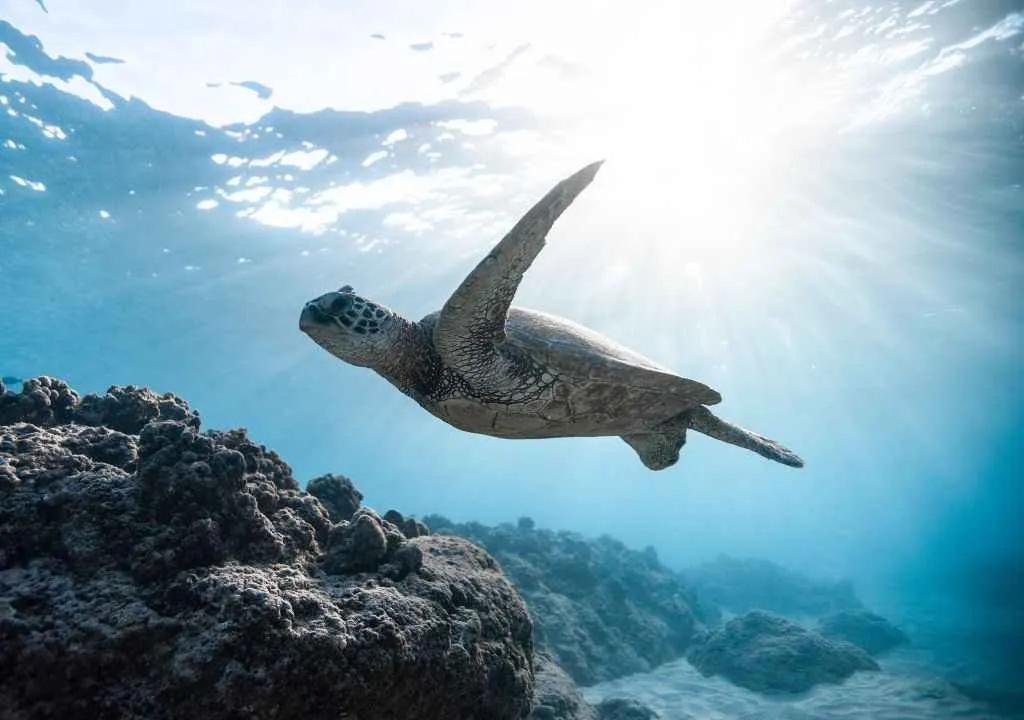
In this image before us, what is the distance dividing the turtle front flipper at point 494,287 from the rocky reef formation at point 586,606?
727 centimetres

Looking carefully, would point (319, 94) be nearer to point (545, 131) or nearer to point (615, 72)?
point (545, 131)

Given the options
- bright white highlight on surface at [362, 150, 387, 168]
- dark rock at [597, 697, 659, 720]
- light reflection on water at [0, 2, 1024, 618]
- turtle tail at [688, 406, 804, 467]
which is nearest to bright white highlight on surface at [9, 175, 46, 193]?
light reflection on water at [0, 2, 1024, 618]

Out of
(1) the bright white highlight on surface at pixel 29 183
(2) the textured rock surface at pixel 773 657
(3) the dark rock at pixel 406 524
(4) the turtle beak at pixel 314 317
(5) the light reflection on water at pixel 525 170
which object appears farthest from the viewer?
(1) the bright white highlight on surface at pixel 29 183

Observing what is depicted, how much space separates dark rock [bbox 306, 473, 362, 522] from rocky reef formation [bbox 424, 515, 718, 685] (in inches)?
208

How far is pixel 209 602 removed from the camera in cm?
221

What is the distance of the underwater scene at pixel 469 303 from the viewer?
2393mm

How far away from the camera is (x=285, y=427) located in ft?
211

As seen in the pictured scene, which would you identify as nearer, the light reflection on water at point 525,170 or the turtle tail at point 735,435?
the turtle tail at point 735,435

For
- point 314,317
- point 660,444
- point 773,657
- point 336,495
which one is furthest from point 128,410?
point 773,657

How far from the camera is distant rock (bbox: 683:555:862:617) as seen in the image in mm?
24750

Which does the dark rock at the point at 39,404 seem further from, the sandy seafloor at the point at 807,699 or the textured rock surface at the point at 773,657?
the textured rock surface at the point at 773,657

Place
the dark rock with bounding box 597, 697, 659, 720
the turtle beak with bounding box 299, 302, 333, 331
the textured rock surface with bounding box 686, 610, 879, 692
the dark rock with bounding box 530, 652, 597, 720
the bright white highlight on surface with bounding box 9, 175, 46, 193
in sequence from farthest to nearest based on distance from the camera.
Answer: the bright white highlight on surface with bounding box 9, 175, 46, 193
the textured rock surface with bounding box 686, 610, 879, 692
the dark rock with bounding box 597, 697, 659, 720
the dark rock with bounding box 530, 652, 597, 720
the turtle beak with bounding box 299, 302, 333, 331

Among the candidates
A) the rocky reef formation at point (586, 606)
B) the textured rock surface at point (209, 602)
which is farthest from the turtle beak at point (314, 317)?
the rocky reef formation at point (586, 606)

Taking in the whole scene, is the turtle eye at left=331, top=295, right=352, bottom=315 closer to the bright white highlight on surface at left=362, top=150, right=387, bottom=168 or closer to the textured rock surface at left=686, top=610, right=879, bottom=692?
the textured rock surface at left=686, top=610, right=879, bottom=692
